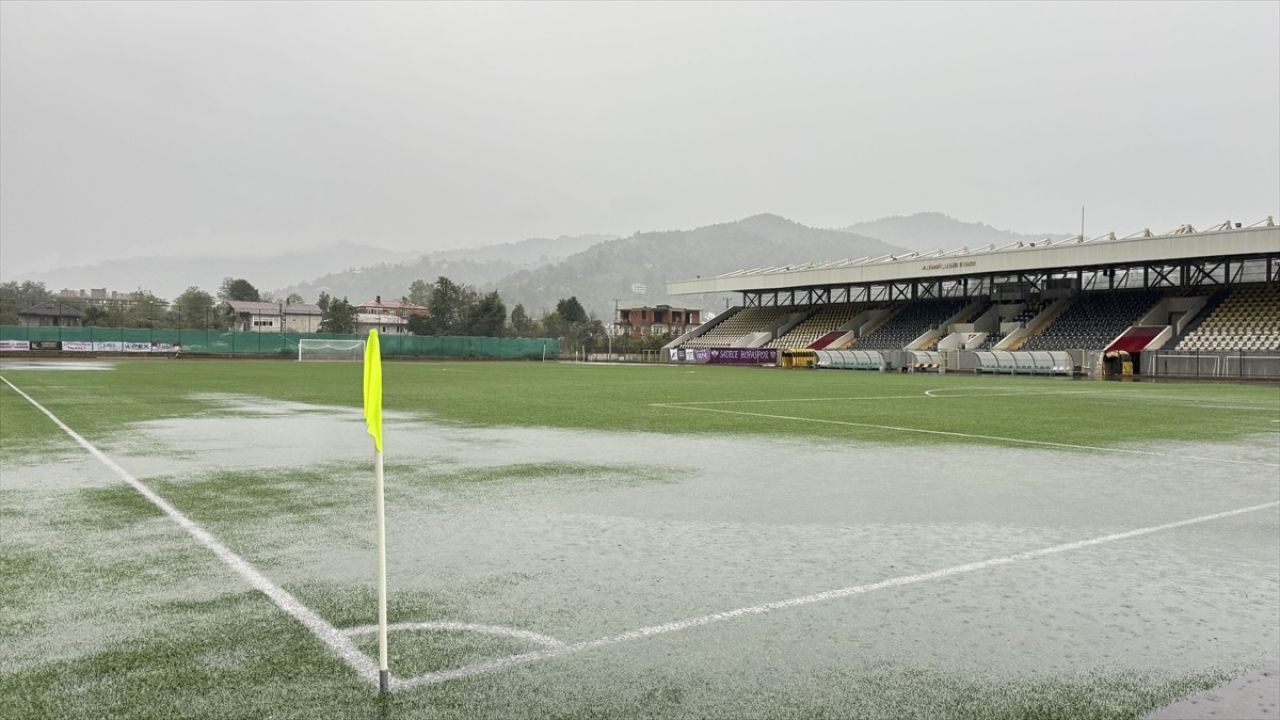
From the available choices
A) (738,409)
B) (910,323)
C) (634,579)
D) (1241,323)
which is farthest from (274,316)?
(634,579)

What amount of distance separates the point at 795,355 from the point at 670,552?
55.7 metres

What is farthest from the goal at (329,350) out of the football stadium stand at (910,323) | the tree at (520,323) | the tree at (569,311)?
the tree at (520,323)

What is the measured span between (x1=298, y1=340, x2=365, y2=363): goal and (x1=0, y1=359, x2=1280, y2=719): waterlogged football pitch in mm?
59424

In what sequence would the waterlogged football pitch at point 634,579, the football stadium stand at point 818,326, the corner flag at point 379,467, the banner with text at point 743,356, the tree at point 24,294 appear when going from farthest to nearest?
the tree at point 24,294 → the football stadium stand at point 818,326 → the banner with text at point 743,356 → the waterlogged football pitch at point 634,579 → the corner flag at point 379,467

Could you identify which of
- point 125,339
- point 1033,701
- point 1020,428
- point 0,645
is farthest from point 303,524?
point 125,339

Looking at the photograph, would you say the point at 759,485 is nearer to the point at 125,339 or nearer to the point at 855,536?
the point at 855,536

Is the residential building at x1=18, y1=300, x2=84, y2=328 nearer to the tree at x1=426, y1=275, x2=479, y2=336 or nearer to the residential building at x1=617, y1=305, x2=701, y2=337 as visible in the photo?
the tree at x1=426, y1=275, x2=479, y2=336

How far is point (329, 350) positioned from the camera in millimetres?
69938

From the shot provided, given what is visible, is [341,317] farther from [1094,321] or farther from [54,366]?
[1094,321]

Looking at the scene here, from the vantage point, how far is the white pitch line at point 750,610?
145 inches

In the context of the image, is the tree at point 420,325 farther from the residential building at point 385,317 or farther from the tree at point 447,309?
the residential building at point 385,317

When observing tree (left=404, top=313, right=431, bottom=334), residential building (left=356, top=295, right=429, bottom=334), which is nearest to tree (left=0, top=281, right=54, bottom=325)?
residential building (left=356, top=295, right=429, bottom=334)

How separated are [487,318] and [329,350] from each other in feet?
151

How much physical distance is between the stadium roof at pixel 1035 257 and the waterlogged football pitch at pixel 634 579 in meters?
42.3
